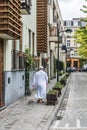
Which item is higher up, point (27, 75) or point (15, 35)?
point (15, 35)

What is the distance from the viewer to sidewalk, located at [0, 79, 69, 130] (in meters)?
13.9

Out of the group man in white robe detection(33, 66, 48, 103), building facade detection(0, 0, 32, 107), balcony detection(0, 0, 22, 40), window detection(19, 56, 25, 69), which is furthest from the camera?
window detection(19, 56, 25, 69)

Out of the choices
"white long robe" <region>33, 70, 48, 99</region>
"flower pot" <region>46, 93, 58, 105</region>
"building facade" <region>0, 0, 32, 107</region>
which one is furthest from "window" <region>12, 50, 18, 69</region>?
"flower pot" <region>46, 93, 58, 105</region>

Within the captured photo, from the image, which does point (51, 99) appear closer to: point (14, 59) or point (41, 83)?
point (41, 83)

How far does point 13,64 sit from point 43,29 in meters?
13.9

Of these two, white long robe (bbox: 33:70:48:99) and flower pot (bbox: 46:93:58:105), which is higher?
white long robe (bbox: 33:70:48:99)

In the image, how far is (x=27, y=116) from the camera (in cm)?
1642

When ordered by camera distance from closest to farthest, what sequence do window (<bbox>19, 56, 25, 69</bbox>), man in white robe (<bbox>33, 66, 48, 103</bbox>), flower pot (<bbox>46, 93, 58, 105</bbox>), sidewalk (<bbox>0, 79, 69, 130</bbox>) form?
sidewalk (<bbox>0, 79, 69, 130</bbox>)
flower pot (<bbox>46, 93, 58, 105</bbox>)
man in white robe (<bbox>33, 66, 48, 103</bbox>)
window (<bbox>19, 56, 25, 69</bbox>)

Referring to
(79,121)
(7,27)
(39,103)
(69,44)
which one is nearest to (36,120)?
(79,121)

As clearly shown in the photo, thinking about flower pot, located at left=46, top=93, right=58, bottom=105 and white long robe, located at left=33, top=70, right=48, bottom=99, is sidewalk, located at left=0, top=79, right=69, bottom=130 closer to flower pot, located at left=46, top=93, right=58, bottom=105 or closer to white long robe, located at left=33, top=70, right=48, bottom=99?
flower pot, located at left=46, top=93, right=58, bottom=105

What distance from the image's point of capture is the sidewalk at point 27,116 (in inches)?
549

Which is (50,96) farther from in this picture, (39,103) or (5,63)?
(5,63)

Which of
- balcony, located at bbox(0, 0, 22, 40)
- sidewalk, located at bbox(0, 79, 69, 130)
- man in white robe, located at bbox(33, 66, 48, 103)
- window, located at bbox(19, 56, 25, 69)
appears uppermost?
balcony, located at bbox(0, 0, 22, 40)

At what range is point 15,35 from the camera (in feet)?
60.3
